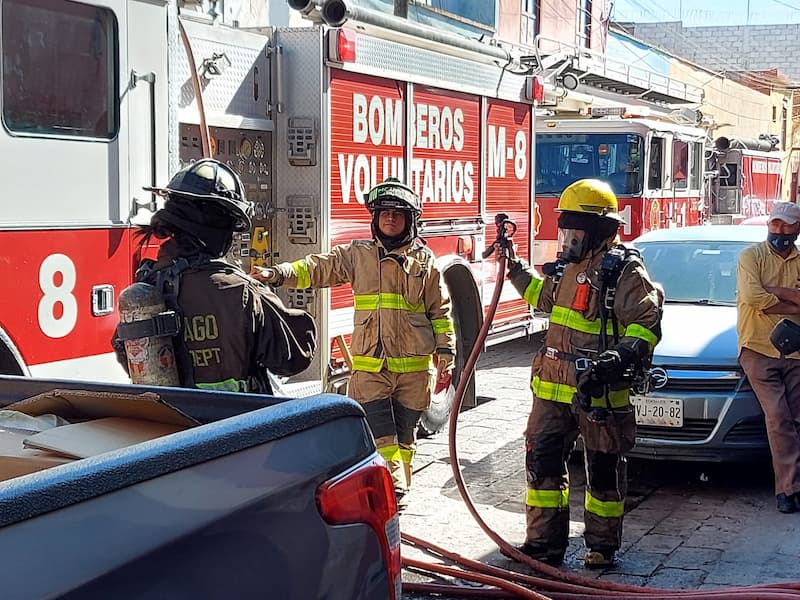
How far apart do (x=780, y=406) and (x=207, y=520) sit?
502cm

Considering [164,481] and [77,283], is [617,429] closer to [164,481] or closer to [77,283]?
[77,283]

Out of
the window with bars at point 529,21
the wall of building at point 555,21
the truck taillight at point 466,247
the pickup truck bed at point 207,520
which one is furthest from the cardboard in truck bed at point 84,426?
the window with bars at point 529,21

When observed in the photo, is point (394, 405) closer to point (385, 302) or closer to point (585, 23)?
point (385, 302)

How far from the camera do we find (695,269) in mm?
7871

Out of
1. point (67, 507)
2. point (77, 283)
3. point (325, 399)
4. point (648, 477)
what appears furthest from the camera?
point (648, 477)

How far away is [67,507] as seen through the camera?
62.5 inches

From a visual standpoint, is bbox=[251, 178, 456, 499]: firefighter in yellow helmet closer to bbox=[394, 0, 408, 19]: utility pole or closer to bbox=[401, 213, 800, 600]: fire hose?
bbox=[401, 213, 800, 600]: fire hose

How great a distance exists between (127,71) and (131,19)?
0.22 meters

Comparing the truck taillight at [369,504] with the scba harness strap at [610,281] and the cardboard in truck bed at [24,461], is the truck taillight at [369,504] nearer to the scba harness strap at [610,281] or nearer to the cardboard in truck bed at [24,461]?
the cardboard in truck bed at [24,461]

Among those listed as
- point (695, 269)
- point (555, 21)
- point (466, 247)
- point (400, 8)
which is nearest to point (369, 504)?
point (466, 247)

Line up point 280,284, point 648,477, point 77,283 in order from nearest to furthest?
1. point 77,283
2. point 280,284
3. point 648,477

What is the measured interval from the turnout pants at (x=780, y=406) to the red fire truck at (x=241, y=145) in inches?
87.1

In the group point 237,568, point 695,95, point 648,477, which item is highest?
point 695,95

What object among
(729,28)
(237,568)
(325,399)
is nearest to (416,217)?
(325,399)
